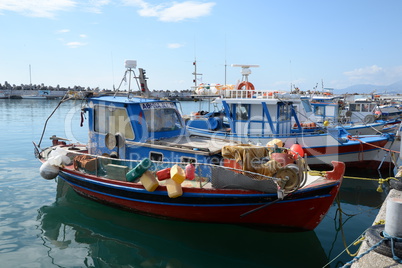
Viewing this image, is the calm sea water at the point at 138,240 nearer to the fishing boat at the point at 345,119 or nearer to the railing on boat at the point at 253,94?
the railing on boat at the point at 253,94

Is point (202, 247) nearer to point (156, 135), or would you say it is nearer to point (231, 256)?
point (231, 256)

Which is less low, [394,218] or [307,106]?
[307,106]

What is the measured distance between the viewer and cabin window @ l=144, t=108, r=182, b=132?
9766mm

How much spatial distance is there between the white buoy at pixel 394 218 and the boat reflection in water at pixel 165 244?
376 cm

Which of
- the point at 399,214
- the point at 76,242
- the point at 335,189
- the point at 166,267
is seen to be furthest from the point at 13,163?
the point at 399,214

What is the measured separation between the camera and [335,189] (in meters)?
7.36

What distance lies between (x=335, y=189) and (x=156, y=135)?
5.15 metres

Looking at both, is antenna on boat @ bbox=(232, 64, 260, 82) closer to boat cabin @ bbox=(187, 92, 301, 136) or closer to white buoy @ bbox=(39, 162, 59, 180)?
boat cabin @ bbox=(187, 92, 301, 136)

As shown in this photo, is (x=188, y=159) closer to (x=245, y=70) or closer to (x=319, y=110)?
(x=245, y=70)

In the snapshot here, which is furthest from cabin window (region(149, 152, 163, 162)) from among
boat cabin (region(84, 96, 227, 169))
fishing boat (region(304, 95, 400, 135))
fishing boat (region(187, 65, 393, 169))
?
fishing boat (region(304, 95, 400, 135))

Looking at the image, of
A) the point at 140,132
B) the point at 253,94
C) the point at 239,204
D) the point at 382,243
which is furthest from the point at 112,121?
the point at 382,243

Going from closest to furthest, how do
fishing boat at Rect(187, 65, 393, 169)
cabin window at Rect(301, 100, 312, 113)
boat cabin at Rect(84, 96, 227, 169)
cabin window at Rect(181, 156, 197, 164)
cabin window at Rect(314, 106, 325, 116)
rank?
cabin window at Rect(181, 156, 197, 164) → boat cabin at Rect(84, 96, 227, 169) → fishing boat at Rect(187, 65, 393, 169) → cabin window at Rect(301, 100, 312, 113) → cabin window at Rect(314, 106, 325, 116)

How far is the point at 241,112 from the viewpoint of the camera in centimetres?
1495

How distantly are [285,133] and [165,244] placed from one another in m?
8.77
